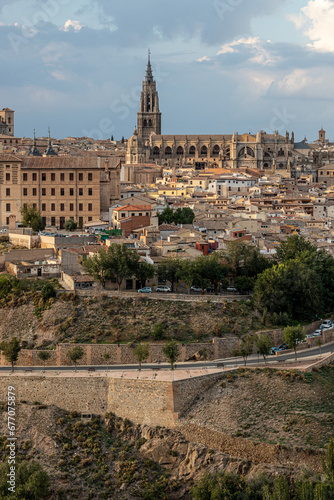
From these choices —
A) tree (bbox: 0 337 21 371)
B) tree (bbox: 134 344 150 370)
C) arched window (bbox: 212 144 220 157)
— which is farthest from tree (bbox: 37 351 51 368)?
arched window (bbox: 212 144 220 157)

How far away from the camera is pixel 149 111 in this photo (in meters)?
113

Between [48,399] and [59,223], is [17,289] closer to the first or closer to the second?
[48,399]

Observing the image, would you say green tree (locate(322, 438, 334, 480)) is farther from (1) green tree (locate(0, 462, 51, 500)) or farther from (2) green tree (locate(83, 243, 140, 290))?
(2) green tree (locate(83, 243, 140, 290))

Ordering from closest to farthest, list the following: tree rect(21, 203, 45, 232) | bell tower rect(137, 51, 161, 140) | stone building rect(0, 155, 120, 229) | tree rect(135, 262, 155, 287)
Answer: tree rect(135, 262, 155, 287) < tree rect(21, 203, 45, 232) < stone building rect(0, 155, 120, 229) < bell tower rect(137, 51, 161, 140)

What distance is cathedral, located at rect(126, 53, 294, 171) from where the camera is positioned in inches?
3912

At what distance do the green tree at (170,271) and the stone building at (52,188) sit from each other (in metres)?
12.9

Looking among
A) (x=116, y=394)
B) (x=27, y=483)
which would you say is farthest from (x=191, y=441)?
(x=27, y=483)

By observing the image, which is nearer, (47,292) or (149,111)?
(47,292)

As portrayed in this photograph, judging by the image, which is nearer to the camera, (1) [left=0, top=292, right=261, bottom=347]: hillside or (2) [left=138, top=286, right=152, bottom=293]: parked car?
(1) [left=0, top=292, right=261, bottom=347]: hillside

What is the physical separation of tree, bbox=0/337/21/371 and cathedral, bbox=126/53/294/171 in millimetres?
65934

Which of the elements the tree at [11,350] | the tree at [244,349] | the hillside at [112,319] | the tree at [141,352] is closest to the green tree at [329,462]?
the tree at [244,349]

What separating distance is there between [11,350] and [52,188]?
19323mm

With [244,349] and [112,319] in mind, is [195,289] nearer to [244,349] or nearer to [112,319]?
[112,319]

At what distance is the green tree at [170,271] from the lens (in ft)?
127
